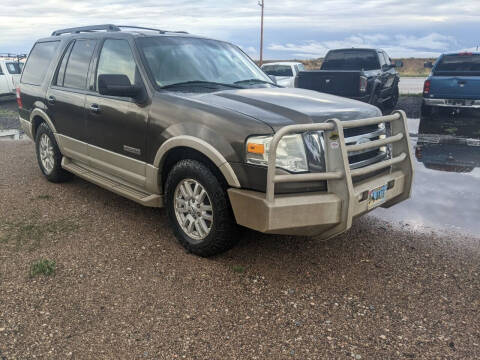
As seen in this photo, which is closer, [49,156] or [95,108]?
[95,108]

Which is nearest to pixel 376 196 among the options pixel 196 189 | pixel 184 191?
pixel 196 189

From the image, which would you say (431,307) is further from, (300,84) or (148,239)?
(300,84)

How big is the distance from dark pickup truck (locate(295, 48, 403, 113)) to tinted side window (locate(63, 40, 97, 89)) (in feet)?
20.4

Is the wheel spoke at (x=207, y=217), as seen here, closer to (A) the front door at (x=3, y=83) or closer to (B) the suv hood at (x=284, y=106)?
(B) the suv hood at (x=284, y=106)

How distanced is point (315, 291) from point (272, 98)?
5.52ft

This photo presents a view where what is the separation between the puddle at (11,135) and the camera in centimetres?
1000

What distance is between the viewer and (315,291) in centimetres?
331

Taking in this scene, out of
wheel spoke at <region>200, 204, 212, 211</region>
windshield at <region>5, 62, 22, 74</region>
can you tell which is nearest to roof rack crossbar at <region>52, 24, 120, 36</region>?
wheel spoke at <region>200, 204, 212, 211</region>

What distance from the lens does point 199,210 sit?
146 inches

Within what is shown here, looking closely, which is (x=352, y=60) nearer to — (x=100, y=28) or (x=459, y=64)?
(x=459, y=64)

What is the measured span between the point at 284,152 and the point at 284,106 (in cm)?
49

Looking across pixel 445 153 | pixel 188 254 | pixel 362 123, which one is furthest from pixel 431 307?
pixel 445 153

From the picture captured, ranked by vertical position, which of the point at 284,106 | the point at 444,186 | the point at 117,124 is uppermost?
the point at 284,106

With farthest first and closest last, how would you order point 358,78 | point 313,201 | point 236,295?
1. point 358,78
2. point 236,295
3. point 313,201
